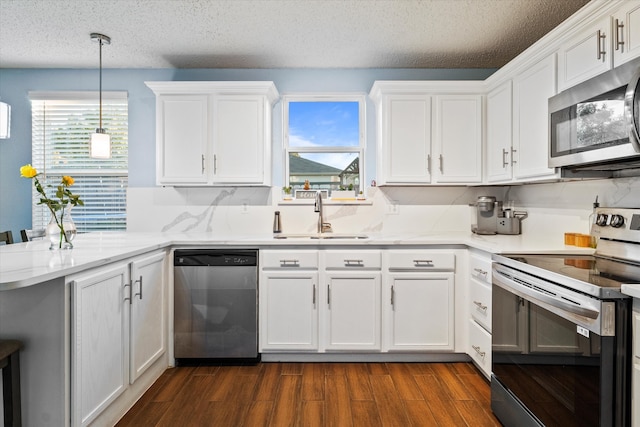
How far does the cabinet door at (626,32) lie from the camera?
5.39 ft

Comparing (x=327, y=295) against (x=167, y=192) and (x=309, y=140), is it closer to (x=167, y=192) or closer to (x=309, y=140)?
(x=309, y=140)

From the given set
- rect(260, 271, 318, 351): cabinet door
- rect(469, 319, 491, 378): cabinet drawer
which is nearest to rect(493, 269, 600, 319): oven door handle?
rect(469, 319, 491, 378): cabinet drawer

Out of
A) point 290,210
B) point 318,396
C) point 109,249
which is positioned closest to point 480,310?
point 318,396

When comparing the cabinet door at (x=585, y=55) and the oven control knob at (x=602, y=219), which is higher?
the cabinet door at (x=585, y=55)

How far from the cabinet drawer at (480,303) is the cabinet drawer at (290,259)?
1.13 metres

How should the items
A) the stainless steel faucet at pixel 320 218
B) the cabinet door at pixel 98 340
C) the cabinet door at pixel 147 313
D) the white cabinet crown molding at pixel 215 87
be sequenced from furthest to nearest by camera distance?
the stainless steel faucet at pixel 320 218 → the white cabinet crown molding at pixel 215 87 → the cabinet door at pixel 147 313 → the cabinet door at pixel 98 340

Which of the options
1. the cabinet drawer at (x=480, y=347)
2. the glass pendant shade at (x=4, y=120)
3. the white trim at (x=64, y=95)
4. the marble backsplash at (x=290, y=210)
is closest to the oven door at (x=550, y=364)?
the cabinet drawer at (x=480, y=347)

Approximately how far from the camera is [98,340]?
179 cm

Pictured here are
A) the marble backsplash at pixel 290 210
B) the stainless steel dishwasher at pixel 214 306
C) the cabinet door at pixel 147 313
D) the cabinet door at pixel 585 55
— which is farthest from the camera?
the marble backsplash at pixel 290 210

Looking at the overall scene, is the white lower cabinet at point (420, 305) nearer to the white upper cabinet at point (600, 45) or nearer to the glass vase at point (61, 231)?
the white upper cabinet at point (600, 45)

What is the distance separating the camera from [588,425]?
1.29 metres

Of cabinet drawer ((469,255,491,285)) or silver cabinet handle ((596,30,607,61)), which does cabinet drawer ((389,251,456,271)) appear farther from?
silver cabinet handle ((596,30,607,61))

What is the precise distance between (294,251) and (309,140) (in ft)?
4.15

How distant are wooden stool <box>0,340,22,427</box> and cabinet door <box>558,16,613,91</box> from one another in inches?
118
